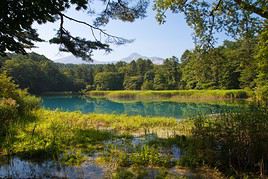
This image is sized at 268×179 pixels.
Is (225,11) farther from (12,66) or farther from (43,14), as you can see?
(12,66)

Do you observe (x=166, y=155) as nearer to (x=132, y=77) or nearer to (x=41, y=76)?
(x=41, y=76)

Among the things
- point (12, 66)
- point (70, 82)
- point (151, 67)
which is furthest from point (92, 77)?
point (12, 66)

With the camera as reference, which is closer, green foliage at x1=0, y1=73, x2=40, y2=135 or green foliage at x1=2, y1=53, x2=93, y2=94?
green foliage at x1=0, y1=73, x2=40, y2=135

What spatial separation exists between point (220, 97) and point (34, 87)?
40906 millimetres

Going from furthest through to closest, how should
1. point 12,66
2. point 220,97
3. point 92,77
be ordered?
point 92,77, point 12,66, point 220,97

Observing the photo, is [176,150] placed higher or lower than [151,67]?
lower

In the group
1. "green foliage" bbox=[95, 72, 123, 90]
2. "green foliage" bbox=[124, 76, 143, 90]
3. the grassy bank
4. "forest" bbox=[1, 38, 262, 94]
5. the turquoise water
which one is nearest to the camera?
the turquoise water

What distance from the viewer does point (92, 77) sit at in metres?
79.6

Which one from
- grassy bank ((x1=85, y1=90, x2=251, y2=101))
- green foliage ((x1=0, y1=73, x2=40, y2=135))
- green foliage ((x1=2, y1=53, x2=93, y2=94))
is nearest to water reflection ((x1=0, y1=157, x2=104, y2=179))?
green foliage ((x1=0, y1=73, x2=40, y2=135))

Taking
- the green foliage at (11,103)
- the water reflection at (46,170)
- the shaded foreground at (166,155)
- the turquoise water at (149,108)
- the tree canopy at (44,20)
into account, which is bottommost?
the turquoise water at (149,108)

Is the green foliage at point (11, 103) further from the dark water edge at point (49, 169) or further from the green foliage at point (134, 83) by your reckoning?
the green foliage at point (134, 83)

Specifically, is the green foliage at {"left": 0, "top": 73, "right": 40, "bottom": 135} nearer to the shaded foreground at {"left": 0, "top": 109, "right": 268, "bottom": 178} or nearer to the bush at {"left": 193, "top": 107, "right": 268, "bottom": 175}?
the shaded foreground at {"left": 0, "top": 109, "right": 268, "bottom": 178}

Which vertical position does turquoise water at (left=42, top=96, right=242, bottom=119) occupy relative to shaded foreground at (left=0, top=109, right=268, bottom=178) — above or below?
below

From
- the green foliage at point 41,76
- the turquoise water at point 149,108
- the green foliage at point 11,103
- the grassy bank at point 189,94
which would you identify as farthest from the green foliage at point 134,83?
the green foliage at point 11,103
